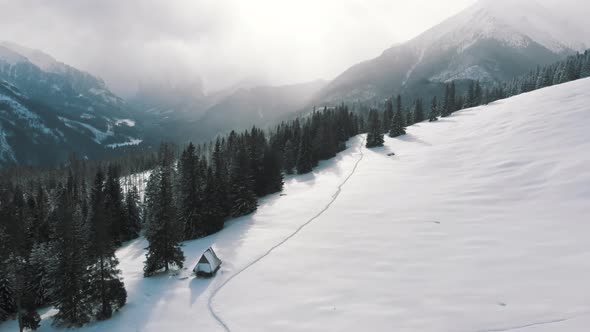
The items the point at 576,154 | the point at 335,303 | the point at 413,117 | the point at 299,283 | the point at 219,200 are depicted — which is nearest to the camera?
the point at 335,303

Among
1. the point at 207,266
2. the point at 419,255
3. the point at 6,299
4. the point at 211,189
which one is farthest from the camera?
the point at 211,189

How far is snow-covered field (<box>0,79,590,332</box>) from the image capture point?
782 inches

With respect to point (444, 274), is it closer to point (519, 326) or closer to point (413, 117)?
point (519, 326)

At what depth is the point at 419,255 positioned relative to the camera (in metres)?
28.0

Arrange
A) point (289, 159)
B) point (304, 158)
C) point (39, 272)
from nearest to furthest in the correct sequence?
point (39, 272)
point (304, 158)
point (289, 159)

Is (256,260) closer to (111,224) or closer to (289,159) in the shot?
(111,224)

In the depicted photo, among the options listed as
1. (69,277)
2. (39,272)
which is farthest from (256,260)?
(39,272)

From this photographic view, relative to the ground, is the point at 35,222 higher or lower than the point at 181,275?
higher

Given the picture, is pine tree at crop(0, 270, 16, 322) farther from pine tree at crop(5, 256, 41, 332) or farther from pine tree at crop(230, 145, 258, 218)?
pine tree at crop(230, 145, 258, 218)

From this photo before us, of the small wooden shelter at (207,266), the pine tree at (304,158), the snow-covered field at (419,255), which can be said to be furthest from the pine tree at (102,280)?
the pine tree at (304,158)

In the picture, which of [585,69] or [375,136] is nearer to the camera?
[375,136]

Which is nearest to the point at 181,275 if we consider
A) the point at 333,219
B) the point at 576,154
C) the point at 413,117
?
the point at 333,219

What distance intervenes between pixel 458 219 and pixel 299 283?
18.1m

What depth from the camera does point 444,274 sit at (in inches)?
940
